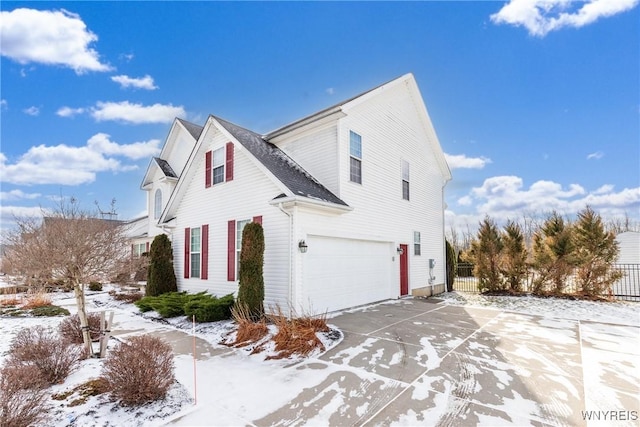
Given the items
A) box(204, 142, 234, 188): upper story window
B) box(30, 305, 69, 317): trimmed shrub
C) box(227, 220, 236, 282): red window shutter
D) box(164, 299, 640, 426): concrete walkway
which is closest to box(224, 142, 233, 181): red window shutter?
box(204, 142, 234, 188): upper story window

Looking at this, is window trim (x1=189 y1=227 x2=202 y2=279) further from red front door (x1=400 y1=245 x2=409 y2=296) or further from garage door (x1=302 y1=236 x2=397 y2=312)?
red front door (x1=400 y1=245 x2=409 y2=296)

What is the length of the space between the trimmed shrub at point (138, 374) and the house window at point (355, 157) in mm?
7656

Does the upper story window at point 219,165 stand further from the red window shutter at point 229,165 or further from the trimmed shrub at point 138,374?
the trimmed shrub at point 138,374

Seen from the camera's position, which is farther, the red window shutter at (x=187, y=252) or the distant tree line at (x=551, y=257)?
the distant tree line at (x=551, y=257)

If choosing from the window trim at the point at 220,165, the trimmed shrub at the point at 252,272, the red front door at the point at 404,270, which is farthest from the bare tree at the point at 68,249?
the red front door at the point at 404,270

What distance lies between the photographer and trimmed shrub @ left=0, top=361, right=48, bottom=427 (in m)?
3.09

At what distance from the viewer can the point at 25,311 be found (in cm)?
1084

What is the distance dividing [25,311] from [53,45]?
857 cm

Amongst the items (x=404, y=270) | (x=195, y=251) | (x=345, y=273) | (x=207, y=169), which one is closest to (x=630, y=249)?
(x=404, y=270)

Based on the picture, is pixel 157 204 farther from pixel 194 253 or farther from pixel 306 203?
pixel 306 203

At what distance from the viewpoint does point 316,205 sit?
890 cm

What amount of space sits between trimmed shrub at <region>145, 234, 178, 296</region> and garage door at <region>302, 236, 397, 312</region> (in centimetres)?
622

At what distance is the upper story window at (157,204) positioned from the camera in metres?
18.4

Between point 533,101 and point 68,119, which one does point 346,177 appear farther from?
point 68,119
